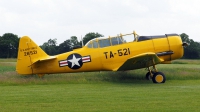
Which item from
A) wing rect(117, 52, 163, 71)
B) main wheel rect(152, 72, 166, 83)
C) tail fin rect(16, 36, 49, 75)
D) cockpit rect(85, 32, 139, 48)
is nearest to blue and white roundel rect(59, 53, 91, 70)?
cockpit rect(85, 32, 139, 48)

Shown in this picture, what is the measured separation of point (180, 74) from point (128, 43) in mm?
3513

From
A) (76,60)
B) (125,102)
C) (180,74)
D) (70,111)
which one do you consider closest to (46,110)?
(70,111)

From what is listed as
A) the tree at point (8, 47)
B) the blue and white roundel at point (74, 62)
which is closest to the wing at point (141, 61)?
the blue and white roundel at point (74, 62)

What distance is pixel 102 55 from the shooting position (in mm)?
16547

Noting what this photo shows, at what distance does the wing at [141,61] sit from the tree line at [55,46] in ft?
136

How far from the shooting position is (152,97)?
10.8 metres

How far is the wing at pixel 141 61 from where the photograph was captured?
15.1 metres

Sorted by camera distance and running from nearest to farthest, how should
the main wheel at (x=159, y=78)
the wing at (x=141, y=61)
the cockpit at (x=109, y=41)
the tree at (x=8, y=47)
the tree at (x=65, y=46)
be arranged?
the wing at (x=141, y=61) < the main wheel at (x=159, y=78) < the cockpit at (x=109, y=41) < the tree at (x=65, y=46) < the tree at (x=8, y=47)

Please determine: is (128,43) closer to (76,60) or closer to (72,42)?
(76,60)

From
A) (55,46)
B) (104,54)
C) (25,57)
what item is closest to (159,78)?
(104,54)

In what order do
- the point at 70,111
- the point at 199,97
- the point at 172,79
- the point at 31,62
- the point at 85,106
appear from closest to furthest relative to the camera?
the point at 70,111, the point at 85,106, the point at 199,97, the point at 31,62, the point at 172,79

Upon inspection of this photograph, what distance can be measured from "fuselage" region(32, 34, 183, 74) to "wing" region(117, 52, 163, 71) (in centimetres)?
50

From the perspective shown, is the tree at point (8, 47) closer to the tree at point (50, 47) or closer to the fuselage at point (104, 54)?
the tree at point (50, 47)

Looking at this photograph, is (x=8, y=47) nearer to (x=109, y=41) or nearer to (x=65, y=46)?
(x=65, y=46)
